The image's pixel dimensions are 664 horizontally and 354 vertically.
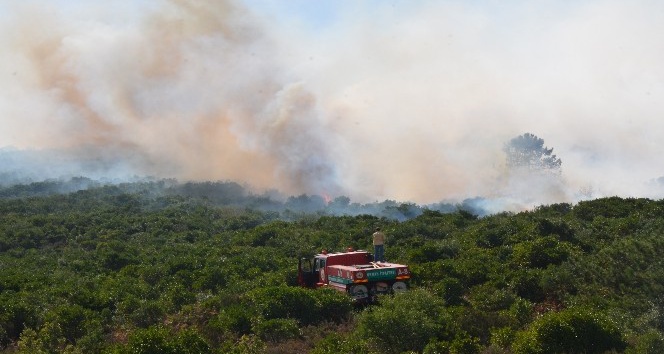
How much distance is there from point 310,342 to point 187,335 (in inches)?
162

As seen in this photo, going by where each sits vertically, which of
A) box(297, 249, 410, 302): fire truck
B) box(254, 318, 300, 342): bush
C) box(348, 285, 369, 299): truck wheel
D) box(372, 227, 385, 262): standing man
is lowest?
box(254, 318, 300, 342): bush

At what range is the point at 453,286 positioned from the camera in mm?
26875

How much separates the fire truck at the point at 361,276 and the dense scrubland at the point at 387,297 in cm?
81

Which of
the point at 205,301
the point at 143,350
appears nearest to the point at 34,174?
the point at 205,301

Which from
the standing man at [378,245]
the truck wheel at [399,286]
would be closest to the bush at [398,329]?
the truck wheel at [399,286]

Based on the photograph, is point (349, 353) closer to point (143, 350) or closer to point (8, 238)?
point (143, 350)

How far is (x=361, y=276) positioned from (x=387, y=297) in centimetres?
435

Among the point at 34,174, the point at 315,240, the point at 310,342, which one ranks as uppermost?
the point at 34,174

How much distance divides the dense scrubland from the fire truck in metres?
0.81

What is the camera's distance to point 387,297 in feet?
73.4

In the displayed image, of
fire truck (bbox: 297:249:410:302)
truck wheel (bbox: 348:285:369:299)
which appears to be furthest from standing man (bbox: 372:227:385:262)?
truck wheel (bbox: 348:285:369:299)

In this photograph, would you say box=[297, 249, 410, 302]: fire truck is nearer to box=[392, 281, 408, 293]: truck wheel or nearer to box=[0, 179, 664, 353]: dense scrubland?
box=[392, 281, 408, 293]: truck wheel

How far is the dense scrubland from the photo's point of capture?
765 inches

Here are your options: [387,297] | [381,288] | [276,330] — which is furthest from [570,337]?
[381,288]
